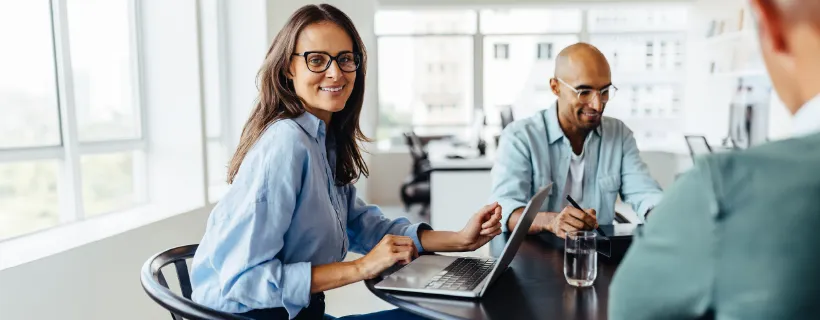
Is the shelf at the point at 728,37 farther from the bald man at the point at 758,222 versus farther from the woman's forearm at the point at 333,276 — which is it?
the bald man at the point at 758,222

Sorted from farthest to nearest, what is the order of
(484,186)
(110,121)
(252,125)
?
(484,186) < (110,121) < (252,125)

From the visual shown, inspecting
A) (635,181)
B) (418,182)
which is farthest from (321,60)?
(418,182)

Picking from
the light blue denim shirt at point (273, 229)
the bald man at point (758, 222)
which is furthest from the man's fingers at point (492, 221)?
the bald man at point (758, 222)

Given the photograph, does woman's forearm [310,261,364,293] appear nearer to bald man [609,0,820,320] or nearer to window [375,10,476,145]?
bald man [609,0,820,320]

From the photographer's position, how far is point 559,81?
2.20 meters

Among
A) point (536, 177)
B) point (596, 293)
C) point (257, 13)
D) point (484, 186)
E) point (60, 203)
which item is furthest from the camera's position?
point (484, 186)

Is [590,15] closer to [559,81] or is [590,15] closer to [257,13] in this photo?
[257,13]

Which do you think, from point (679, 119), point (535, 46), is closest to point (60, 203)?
point (535, 46)

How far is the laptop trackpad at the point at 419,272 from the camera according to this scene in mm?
1253

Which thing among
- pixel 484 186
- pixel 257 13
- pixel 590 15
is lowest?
pixel 484 186

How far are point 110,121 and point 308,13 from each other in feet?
6.35

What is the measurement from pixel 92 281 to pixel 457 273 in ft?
5.38

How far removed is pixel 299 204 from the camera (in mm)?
1308

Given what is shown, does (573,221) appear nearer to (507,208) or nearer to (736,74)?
(507,208)
